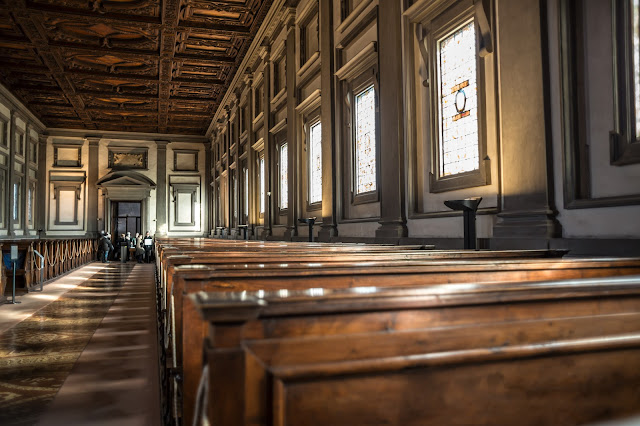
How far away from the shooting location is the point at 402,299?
48.1 inches

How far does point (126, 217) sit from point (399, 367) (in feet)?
79.0

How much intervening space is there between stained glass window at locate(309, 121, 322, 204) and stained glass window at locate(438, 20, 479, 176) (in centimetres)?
406

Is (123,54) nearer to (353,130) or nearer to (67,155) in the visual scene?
(353,130)

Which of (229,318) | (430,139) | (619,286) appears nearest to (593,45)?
(430,139)

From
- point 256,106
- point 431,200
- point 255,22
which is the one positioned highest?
point 255,22

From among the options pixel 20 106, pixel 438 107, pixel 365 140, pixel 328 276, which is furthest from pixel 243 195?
pixel 328 276

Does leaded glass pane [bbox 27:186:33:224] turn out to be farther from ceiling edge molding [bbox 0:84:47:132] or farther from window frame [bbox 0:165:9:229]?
window frame [bbox 0:165:9:229]

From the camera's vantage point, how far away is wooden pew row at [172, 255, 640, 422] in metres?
1.75

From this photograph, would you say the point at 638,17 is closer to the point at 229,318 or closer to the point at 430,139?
the point at 430,139

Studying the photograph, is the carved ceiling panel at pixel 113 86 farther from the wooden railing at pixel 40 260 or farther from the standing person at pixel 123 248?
the standing person at pixel 123 248

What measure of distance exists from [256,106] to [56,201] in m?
11.8

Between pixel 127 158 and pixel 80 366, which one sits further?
pixel 127 158

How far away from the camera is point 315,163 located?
987 centimetres

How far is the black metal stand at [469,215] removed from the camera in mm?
4546
